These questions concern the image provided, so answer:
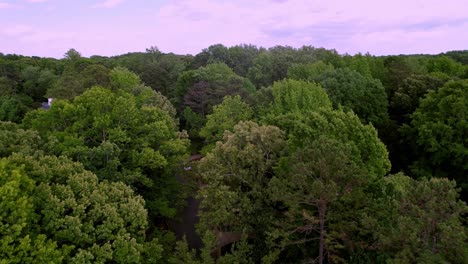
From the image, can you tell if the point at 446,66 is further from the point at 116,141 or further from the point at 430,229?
the point at 116,141

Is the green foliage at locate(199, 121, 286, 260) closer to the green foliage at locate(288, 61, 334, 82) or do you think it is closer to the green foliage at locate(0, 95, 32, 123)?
the green foliage at locate(288, 61, 334, 82)

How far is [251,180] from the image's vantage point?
22.9 meters

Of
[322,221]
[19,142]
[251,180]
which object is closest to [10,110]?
[19,142]

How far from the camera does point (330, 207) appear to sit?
1898cm

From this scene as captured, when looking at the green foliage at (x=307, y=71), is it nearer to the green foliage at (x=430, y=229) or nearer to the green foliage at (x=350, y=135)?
the green foliage at (x=350, y=135)

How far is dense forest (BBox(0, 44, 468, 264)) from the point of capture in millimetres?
15500

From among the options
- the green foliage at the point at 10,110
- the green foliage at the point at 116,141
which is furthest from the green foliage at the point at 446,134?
the green foliage at the point at 10,110

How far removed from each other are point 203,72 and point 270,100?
16.9 m

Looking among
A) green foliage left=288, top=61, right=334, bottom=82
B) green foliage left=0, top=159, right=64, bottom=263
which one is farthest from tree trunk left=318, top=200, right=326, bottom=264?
green foliage left=288, top=61, right=334, bottom=82

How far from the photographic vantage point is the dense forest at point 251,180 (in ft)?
50.9

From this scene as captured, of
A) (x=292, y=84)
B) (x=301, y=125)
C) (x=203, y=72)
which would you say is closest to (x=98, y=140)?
(x=301, y=125)

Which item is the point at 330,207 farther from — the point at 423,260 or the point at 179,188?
the point at 179,188

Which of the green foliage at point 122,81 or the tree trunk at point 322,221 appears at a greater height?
the green foliage at point 122,81

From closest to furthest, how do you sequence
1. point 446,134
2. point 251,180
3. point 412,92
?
point 251,180
point 446,134
point 412,92
